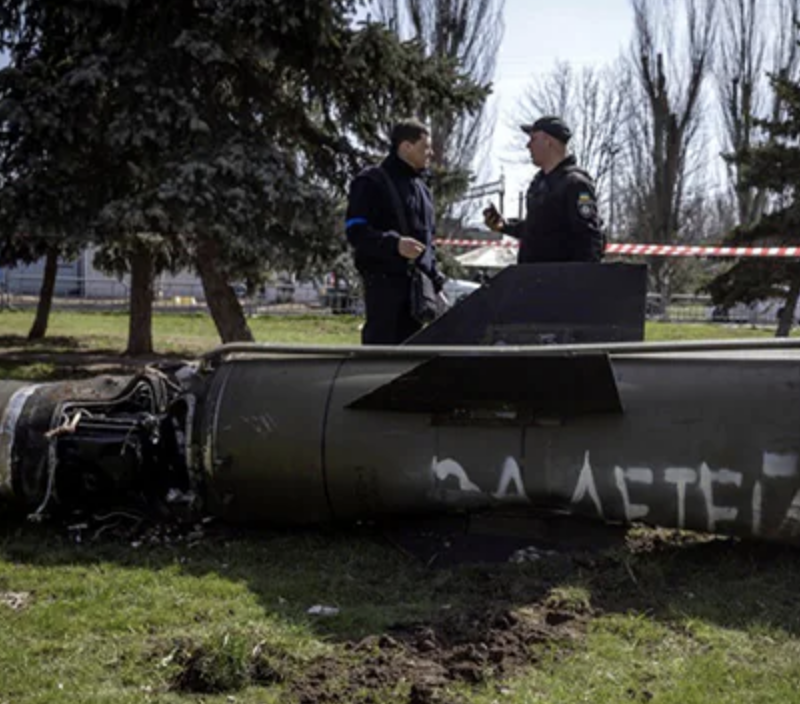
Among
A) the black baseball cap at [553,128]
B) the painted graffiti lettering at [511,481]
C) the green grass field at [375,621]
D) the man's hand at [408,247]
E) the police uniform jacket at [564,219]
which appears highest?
the black baseball cap at [553,128]

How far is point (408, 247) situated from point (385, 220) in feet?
1.37

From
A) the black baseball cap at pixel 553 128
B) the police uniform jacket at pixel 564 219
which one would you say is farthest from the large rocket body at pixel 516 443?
the black baseball cap at pixel 553 128

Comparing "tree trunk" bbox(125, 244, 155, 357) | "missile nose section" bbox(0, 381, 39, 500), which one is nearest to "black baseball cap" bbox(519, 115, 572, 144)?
"missile nose section" bbox(0, 381, 39, 500)

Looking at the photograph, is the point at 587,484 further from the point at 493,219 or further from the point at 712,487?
the point at 493,219

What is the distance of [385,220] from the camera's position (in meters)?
5.39

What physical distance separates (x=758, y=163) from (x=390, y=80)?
22.4ft

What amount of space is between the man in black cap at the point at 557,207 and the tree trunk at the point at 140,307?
8288mm

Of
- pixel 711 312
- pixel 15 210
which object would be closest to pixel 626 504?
pixel 15 210

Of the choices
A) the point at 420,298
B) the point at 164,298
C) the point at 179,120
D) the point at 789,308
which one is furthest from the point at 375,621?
the point at 164,298

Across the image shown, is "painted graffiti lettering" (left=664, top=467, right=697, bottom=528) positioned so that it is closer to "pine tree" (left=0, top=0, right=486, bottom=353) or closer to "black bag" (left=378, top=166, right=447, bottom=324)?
"black bag" (left=378, top=166, right=447, bottom=324)

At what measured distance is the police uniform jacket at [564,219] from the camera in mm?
5102

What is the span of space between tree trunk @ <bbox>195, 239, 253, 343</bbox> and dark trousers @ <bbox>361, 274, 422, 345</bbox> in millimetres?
4840

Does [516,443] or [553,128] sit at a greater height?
[553,128]

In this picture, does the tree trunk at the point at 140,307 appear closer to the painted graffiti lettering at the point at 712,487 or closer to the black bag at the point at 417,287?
the black bag at the point at 417,287
